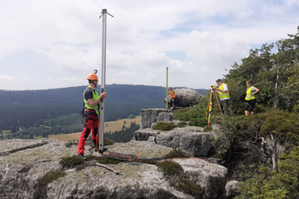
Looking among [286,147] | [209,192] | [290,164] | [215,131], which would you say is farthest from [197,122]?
[209,192]

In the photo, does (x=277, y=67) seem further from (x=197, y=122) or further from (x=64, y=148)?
(x=64, y=148)

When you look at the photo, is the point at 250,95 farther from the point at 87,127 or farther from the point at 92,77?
the point at 87,127

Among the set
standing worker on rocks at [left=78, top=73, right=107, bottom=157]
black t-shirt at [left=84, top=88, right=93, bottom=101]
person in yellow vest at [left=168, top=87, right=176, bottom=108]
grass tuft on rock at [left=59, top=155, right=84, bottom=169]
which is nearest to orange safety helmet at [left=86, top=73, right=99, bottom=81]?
standing worker on rocks at [left=78, top=73, right=107, bottom=157]

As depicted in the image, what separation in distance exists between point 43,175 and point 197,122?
10620mm

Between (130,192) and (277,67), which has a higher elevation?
(277,67)

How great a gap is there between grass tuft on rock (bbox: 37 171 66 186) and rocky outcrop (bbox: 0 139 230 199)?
0.06 metres

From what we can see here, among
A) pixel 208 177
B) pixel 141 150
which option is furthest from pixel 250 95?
pixel 208 177

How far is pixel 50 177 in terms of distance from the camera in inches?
192

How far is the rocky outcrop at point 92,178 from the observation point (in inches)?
176

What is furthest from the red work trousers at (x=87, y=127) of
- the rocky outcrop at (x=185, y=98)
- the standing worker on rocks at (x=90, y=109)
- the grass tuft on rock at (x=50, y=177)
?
the rocky outcrop at (x=185, y=98)

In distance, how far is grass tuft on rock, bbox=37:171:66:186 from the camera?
479 centimetres

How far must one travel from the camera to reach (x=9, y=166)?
532 centimetres

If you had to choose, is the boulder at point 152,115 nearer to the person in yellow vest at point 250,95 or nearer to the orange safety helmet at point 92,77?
the person in yellow vest at point 250,95

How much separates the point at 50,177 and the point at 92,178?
1.08 meters
